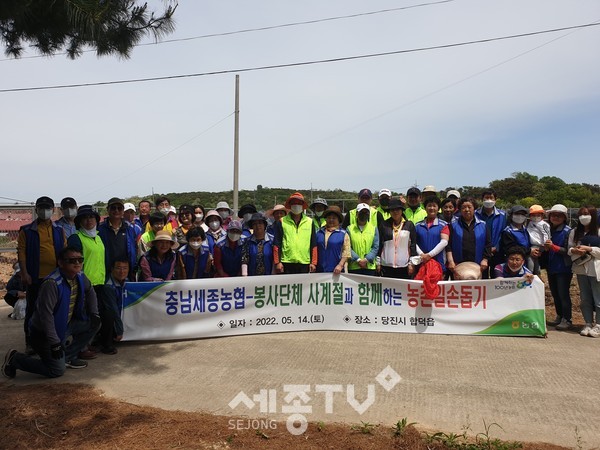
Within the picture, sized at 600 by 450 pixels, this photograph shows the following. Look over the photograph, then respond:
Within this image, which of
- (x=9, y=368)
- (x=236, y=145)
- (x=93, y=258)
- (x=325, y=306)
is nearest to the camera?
(x=9, y=368)

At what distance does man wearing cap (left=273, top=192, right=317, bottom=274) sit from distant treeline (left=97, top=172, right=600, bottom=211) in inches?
372

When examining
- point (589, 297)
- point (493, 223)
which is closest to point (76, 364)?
point (493, 223)

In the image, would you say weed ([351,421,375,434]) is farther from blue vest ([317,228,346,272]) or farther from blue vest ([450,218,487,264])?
blue vest ([450,218,487,264])

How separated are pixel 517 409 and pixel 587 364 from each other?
67.1 inches

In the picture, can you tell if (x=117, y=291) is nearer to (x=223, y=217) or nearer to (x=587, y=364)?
(x=223, y=217)

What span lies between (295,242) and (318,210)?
797mm

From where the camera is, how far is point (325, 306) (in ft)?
20.9

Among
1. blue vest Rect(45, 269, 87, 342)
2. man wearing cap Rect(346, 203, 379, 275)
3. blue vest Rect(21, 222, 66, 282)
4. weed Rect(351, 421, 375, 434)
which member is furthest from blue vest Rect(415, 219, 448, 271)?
blue vest Rect(21, 222, 66, 282)

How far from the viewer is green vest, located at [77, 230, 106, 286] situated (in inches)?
212

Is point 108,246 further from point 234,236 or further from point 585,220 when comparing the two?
point 585,220

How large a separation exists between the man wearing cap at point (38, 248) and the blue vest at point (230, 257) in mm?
2082

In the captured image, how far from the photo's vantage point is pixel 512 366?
4852 millimetres

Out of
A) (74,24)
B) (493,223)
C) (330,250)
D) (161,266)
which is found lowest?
(161,266)

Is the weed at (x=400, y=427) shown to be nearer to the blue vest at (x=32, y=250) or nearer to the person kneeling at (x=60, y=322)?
the person kneeling at (x=60, y=322)
